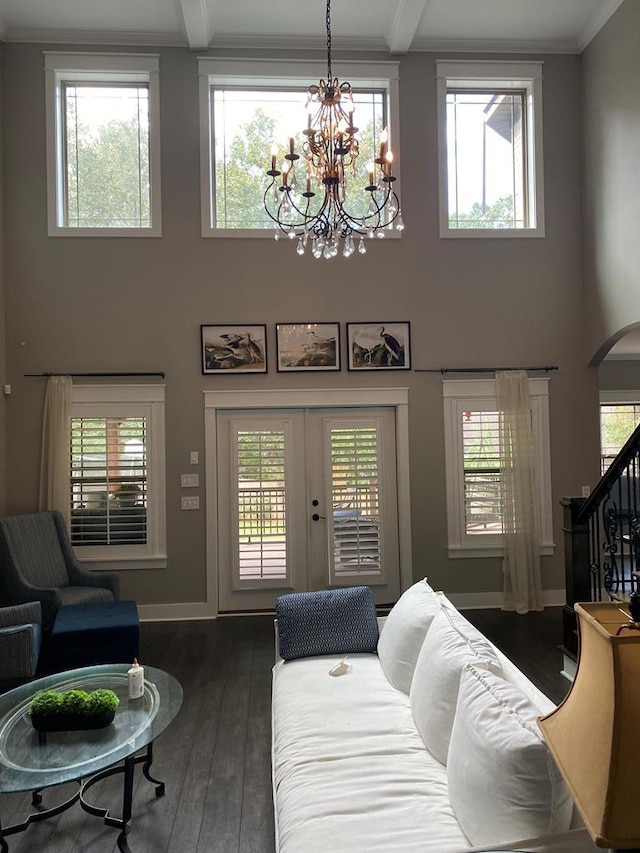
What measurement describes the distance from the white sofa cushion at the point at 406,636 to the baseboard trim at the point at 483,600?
2.86 metres

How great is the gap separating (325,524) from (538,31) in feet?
17.2

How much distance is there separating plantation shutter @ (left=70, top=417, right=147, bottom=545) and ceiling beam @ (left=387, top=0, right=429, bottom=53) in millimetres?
4355

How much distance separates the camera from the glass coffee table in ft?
6.98

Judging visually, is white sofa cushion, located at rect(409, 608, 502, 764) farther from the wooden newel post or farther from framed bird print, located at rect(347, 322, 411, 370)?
framed bird print, located at rect(347, 322, 411, 370)

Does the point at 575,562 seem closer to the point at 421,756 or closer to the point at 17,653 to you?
the point at 421,756

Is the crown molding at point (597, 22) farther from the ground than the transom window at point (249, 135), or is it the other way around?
the crown molding at point (597, 22)

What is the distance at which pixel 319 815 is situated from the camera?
72.0 inches

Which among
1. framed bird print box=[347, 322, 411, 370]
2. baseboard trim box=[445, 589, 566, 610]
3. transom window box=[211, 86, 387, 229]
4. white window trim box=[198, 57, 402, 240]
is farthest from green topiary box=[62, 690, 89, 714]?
transom window box=[211, 86, 387, 229]

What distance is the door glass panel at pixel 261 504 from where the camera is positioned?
543cm

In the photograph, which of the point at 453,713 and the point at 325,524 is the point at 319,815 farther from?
the point at 325,524

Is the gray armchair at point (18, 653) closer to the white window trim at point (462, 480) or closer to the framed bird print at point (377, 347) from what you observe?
the framed bird print at point (377, 347)

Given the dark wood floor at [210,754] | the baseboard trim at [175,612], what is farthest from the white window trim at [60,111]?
the dark wood floor at [210,754]

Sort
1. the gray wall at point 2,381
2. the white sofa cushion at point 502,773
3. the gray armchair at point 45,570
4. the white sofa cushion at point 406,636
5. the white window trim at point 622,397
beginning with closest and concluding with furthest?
the white sofa cushion at point 502,773 → the white sofa cushion at point 406,636 → the gray armchair at point 45,570 → the gray wall at point 2,381 → the white window trim at point 622,397

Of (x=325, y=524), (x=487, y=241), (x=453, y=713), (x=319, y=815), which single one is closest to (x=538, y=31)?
(x=487, y=241)
